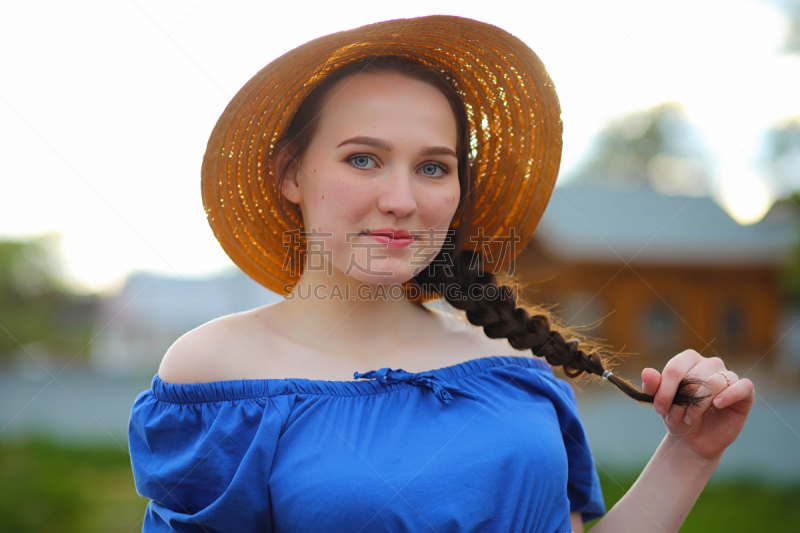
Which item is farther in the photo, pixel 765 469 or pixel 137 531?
pixel 765 469

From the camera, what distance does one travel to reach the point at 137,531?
504cm

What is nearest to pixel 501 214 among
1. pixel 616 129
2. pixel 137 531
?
pixel 137 531

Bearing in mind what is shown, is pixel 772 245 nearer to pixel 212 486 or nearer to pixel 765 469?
pixel 765 469

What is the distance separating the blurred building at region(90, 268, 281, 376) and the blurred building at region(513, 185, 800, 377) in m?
15.8

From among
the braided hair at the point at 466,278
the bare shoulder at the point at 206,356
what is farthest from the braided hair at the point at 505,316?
the bare shoulder at the point at 206,356

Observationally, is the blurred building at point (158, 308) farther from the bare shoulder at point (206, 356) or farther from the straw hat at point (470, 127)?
the bare shoulder at point (206, 356)

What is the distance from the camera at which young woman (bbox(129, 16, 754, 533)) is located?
1.35m

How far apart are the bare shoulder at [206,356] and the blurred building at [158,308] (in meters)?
22.9

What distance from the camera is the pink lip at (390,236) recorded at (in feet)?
4.83

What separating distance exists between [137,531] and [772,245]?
1080 cm

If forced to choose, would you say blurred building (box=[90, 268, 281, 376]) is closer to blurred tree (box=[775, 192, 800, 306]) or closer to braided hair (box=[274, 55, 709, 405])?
blurred tree (box=[775, 192, 800, 306])

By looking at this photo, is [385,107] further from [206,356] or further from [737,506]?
[737,506]

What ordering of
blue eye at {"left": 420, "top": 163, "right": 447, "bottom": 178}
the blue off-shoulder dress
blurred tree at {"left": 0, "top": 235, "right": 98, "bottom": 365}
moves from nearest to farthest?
the blue off-shoulder dress, blue eye at {"left": 420, "top": 163, "right": 447, "bottom": 178}, blurred tree at {"left": 0, "top": 235, "right": 98, "bottom": 365}

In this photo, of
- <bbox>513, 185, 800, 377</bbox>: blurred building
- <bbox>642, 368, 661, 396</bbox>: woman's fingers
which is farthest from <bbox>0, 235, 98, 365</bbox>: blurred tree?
<bbox>642, 368, 661, 396</bbox>: woman's fingers
